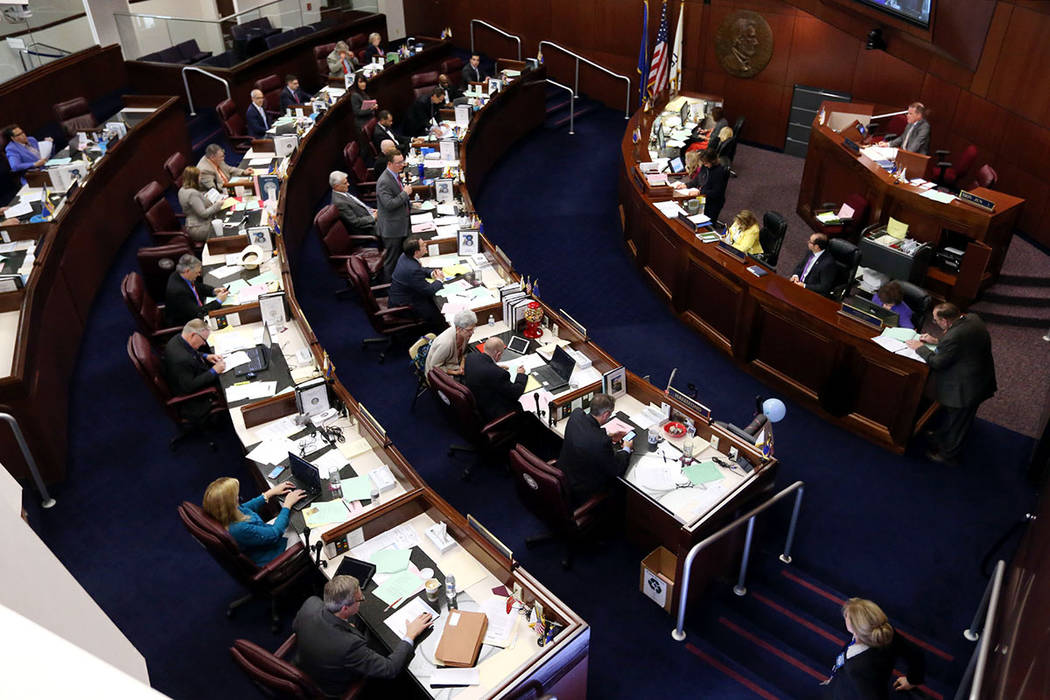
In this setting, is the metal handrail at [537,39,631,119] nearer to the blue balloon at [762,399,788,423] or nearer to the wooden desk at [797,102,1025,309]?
the wooden desk at [797,102,1025,309]

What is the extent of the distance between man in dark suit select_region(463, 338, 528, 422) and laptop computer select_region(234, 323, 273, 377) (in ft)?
5.21

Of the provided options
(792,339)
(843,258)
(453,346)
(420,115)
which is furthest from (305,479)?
(420,115)

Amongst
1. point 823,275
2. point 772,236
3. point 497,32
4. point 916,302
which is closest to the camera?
point 916,302

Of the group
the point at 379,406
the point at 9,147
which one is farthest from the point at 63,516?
the point at 9,147

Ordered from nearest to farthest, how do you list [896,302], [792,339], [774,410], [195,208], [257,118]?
1. [774,410]
2. [896,302]
3. [792,339]
4. [195,208]
5. [257,118]

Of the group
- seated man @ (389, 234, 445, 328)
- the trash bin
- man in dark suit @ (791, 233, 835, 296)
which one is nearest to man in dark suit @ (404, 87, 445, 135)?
seated man @ (389, 234, 445, 328)

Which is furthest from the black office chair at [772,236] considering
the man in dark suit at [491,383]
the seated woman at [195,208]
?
the seated woman at [195,208]

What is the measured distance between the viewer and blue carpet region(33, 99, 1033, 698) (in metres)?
5.25

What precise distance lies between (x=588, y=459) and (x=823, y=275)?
11.1 feet

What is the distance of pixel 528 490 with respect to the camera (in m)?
5.39

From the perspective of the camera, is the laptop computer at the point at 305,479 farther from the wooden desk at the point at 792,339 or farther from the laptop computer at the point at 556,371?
the wooden desk at the point at 792,339

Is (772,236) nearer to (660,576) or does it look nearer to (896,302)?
(896,302)

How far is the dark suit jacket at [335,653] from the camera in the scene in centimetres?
405

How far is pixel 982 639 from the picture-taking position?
4102 millimetres
